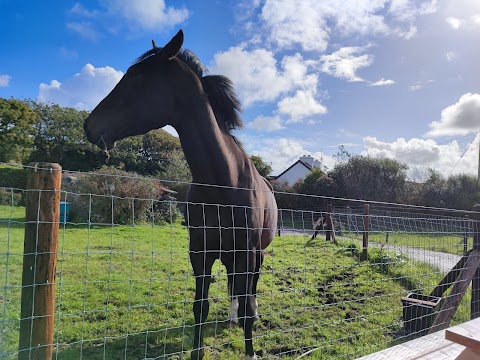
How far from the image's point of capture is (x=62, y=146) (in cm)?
2641

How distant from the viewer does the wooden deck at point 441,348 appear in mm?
1901

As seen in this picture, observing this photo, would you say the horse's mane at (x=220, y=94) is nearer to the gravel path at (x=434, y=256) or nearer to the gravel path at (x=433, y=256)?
the gravel path at (x=433, y=256)

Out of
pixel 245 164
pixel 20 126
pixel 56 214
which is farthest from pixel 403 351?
pixel 20 126

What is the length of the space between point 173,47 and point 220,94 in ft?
1.94

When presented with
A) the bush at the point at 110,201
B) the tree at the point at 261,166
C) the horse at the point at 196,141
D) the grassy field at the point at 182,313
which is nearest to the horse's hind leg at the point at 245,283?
the horse at the point at 196,141

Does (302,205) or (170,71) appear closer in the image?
(170,71)

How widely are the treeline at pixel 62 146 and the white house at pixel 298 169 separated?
14.7 meters

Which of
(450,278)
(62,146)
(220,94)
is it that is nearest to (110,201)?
(220,94)

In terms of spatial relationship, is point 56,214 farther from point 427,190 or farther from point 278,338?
point 427,190

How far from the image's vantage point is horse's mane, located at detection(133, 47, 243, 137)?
10.4ft

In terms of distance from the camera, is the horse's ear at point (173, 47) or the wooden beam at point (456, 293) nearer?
the horse's ear at point (173, 47)

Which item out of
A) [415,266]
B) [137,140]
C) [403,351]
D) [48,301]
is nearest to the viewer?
[48,301]

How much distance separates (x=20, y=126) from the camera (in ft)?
76.1

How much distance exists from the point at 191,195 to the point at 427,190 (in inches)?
855
